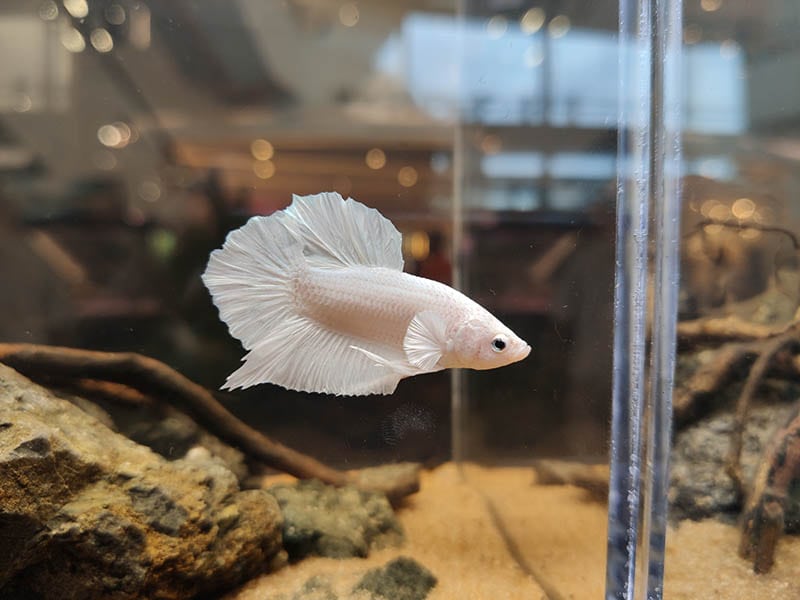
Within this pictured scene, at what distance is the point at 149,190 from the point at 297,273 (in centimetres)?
104

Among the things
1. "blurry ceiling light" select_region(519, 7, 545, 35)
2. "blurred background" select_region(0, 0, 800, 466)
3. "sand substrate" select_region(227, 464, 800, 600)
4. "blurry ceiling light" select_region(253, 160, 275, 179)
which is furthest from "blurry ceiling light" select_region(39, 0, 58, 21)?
"sand substrate" select_region(227, 464, 800, 600)

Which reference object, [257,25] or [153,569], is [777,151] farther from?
[153,569]

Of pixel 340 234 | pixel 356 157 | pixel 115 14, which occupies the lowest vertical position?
pixel 340 234

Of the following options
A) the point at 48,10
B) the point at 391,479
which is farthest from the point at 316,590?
the point at 48,10

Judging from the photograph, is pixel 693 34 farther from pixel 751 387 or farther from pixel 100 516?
pixel 100 516

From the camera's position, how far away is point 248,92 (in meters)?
2.23

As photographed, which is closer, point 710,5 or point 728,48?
point 710,5

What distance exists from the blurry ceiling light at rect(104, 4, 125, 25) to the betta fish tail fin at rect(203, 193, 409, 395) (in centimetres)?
124

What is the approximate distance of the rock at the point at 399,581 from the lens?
1.54 m

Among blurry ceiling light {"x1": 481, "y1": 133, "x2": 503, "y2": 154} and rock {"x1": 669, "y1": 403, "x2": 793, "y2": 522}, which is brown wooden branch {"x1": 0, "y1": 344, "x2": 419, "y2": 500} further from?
blurry ceiling light {"x1": 481, "y1": 133, "x2": 503, "y2": 154}

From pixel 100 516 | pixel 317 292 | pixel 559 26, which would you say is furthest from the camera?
pixel 559 26

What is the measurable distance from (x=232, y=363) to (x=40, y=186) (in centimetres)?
132

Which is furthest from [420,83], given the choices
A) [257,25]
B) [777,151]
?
[777,151]

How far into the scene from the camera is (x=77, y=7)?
2041 mm
